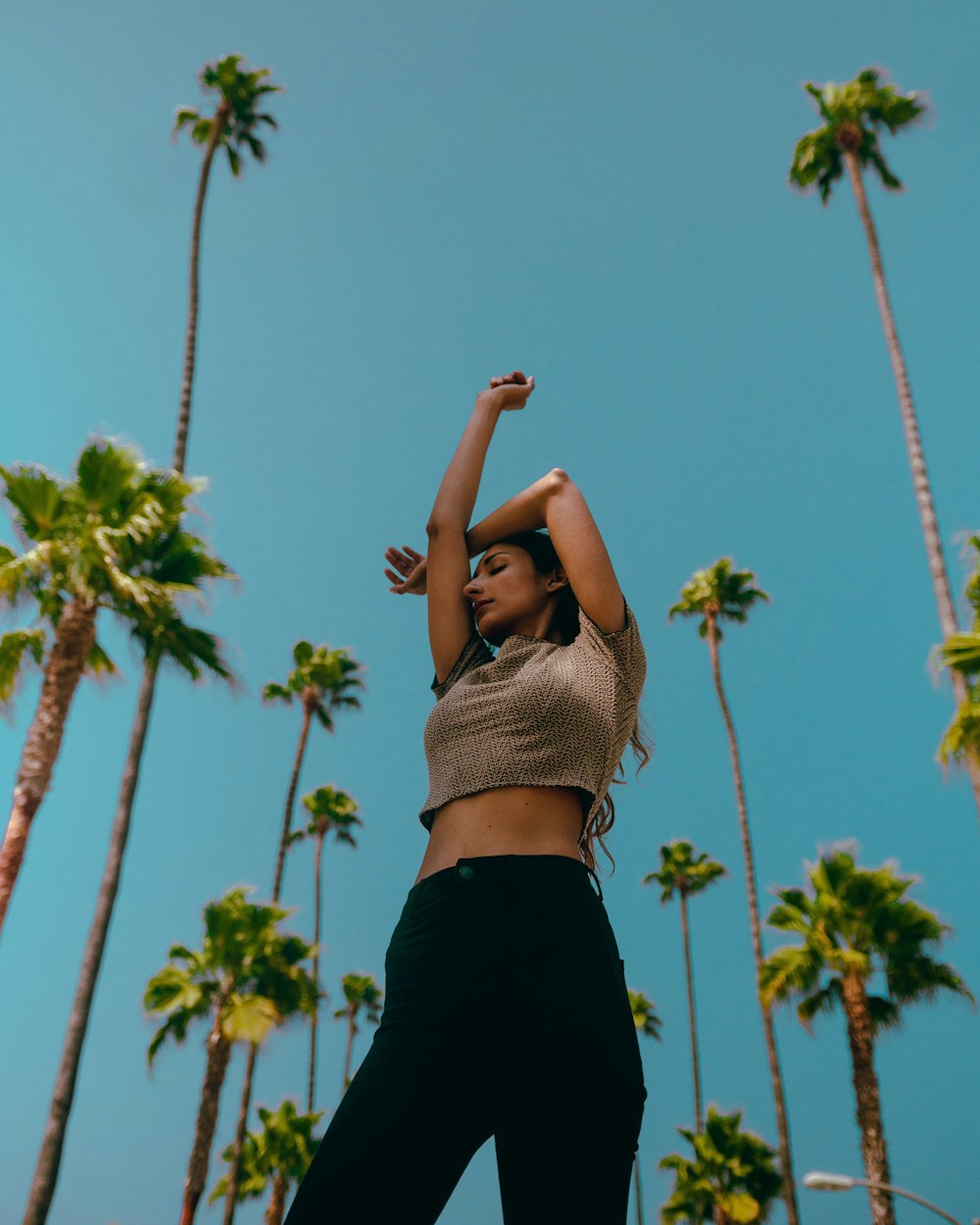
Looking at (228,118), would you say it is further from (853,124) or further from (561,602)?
(561,602)

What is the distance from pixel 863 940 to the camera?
20.1 m

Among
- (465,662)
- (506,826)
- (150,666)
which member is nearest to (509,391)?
(465,662)

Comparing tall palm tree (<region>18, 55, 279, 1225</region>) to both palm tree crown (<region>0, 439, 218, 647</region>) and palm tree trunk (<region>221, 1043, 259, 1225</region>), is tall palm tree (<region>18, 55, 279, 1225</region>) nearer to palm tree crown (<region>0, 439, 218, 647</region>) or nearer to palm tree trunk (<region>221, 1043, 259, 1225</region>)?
palm tree crown (<region>0, 439, 218, 647</region>)

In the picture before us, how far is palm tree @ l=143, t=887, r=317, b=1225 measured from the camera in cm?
2069

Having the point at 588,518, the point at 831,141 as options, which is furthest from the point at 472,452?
the point at 831,141

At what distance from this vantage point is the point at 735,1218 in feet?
91.1

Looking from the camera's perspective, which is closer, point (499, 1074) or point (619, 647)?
point (499, 1074)

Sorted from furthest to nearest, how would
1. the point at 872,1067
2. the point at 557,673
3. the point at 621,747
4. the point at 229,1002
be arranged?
the point at 229,1002, the point at 872,1067, the point at 621,747, the point at 557,673

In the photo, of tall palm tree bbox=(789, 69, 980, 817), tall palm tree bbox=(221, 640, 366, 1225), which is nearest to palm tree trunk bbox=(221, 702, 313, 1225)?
tall palm tree bbox=(221, 640, 366, 1225)

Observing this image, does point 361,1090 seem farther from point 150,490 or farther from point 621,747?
point 150,490

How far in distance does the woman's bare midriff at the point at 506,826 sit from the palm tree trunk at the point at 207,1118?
71.8 ft

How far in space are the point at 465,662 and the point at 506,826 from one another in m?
0.62

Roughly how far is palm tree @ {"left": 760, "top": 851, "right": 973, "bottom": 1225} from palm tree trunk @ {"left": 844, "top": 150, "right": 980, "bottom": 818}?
494 cm

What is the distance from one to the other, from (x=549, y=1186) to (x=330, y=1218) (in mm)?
346
